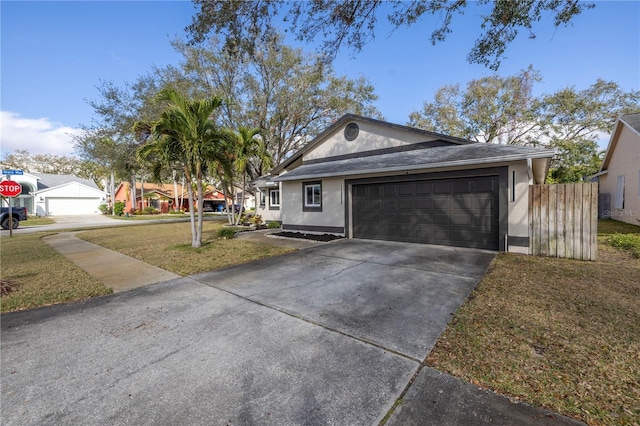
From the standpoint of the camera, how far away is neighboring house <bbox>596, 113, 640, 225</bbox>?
1224 centimetres

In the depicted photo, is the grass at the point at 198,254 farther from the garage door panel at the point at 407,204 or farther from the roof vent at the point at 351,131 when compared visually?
the roof vent at the point at 351,131

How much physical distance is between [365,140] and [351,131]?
0.92 metres

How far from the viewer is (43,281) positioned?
560 centimetres

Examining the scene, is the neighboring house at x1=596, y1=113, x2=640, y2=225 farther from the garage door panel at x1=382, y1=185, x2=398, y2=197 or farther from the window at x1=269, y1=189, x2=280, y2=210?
the window at x1=269, y1=189, x2=280, y2=210

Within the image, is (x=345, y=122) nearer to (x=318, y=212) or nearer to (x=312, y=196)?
(x=312, y=196)

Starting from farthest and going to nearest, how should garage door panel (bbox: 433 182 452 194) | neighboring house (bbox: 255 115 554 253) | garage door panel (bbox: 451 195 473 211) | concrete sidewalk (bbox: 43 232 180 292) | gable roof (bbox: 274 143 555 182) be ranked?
1. garage door panel (bbox: 433 182 452 194)
2. garage door panel (bbox: 451 195 473 211)
3. neighboring house (bbox: 255 115 554 253)
4. gable roof (bbox: 274 143 555 182)
5. concrete sidewalk (bbox: 43 232 180 292)

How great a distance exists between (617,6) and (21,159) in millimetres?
73038

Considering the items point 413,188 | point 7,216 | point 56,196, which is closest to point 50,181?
point 56,196

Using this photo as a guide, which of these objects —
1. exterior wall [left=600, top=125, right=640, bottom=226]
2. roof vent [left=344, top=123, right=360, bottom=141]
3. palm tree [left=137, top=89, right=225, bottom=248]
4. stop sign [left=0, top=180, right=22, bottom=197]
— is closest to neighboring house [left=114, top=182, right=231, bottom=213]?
stop sign [left=0, top=180, right=22, bottom=197]

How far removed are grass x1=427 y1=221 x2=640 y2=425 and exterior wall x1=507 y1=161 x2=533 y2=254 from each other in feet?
7.61

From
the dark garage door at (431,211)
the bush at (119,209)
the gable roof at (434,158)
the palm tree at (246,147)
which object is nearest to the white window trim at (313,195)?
the gable roof at (434,158)

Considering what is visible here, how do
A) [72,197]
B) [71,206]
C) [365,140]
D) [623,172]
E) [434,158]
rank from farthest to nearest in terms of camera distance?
[71,206]
[72,197]
[623,172]
[365,140]
[434,158]

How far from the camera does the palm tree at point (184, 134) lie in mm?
8023

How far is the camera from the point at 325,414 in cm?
202
